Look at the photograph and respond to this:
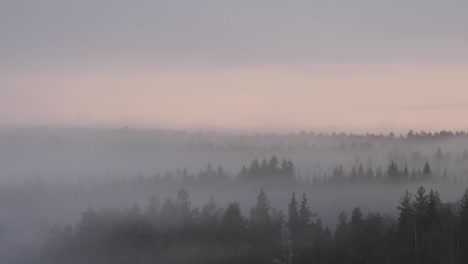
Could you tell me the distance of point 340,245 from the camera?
63.0 metres

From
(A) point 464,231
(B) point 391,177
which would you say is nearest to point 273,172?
(B) point 391,177

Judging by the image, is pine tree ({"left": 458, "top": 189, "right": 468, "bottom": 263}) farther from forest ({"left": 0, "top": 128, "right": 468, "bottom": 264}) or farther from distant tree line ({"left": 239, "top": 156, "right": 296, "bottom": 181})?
distant tree line ({"left": 239, "top": 156, "right": 296, "bottom": 181})

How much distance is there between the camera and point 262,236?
7038 centimetres

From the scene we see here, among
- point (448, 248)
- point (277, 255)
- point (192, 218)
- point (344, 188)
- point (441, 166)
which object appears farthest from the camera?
point (441, 166)

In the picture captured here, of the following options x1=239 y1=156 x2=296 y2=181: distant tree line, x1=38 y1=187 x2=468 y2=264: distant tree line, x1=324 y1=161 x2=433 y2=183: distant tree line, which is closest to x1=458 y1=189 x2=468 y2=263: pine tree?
x1=38 y1=187 x2=468 y2=264: distant tree line

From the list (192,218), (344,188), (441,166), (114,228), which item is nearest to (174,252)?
→ (192,218)

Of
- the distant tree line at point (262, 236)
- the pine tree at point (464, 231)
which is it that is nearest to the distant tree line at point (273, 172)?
the distant tree line at point (262, 236)

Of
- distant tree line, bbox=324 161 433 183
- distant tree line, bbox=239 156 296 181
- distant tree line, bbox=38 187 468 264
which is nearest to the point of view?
distant tree line, bbox=38 187 468 264

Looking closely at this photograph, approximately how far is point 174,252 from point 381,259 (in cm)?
2324

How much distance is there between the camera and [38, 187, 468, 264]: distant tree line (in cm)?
5797

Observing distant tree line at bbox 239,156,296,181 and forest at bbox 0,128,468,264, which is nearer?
forest at bbox 0,128,468,264

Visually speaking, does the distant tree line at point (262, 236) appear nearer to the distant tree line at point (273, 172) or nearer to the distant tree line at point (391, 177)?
the distant tree line at point (273, 172)

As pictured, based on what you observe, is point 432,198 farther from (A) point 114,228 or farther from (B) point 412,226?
(A) point 114,228

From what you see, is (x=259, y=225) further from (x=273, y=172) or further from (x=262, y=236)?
(x=273, y=172)
